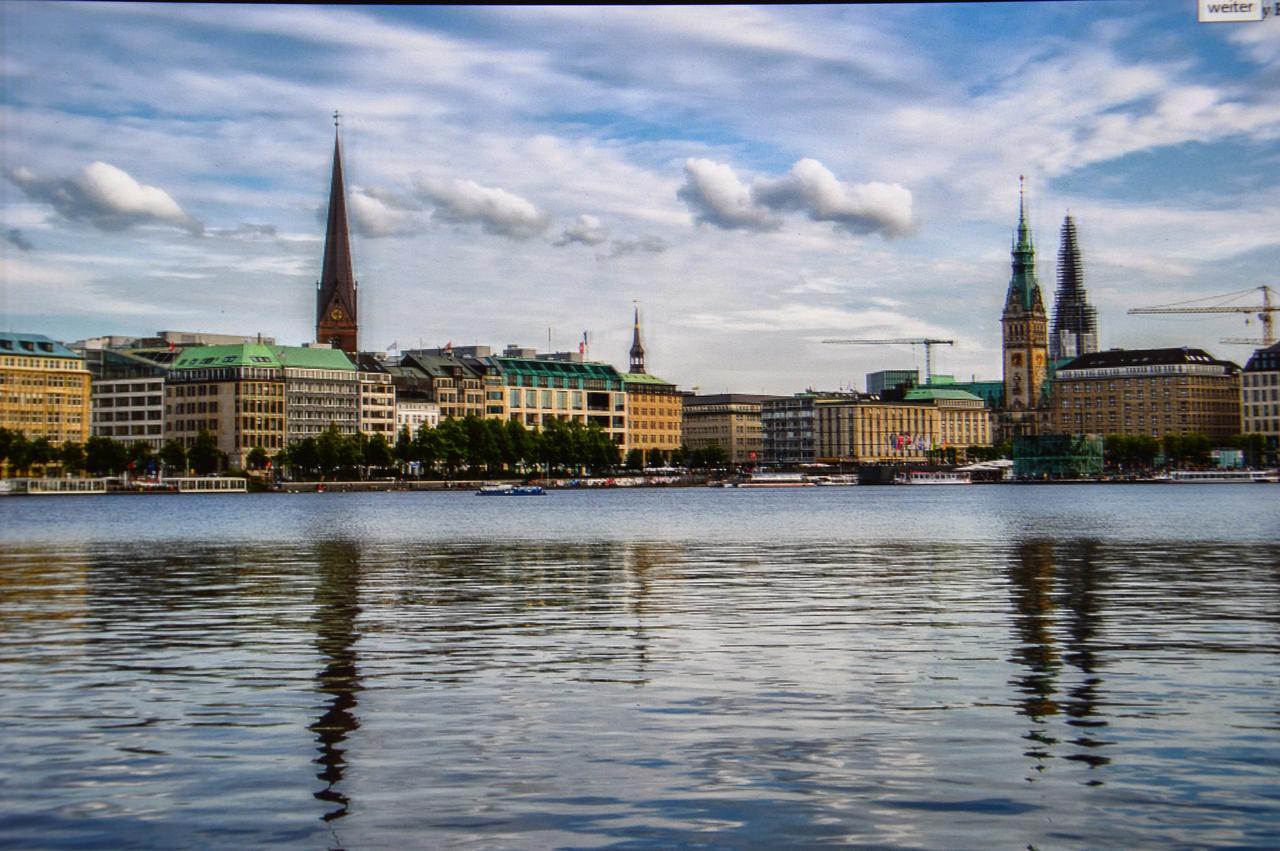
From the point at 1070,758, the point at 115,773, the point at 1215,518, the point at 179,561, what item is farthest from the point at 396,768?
the point at 1215,518

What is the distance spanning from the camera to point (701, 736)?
1781cm

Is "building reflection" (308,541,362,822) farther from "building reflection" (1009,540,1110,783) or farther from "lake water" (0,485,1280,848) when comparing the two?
"building reflection" (1009,540,1110,783)

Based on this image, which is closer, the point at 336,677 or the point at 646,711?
the point at 646,711

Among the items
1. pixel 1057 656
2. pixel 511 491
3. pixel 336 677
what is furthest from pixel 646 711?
pixel 511 491

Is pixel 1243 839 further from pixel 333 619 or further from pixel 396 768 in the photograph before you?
pixel 333 619

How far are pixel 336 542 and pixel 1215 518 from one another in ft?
170

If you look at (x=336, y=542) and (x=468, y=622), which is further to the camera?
(x=336, y=542)

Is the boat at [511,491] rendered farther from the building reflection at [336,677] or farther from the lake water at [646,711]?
the lake water at [646,711]

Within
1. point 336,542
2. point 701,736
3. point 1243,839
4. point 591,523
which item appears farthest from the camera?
point 591,523

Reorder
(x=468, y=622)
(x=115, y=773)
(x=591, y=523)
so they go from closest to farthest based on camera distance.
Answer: (x=115, y=773) < (x=468, y=622) < (x=591, y=523)

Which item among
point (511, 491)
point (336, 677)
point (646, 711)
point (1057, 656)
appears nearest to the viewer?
point (646, 711)

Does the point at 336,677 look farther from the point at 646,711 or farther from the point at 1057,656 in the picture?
the point at 1057,656

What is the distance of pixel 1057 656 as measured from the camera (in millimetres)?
24625

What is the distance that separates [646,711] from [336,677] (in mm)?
5489
